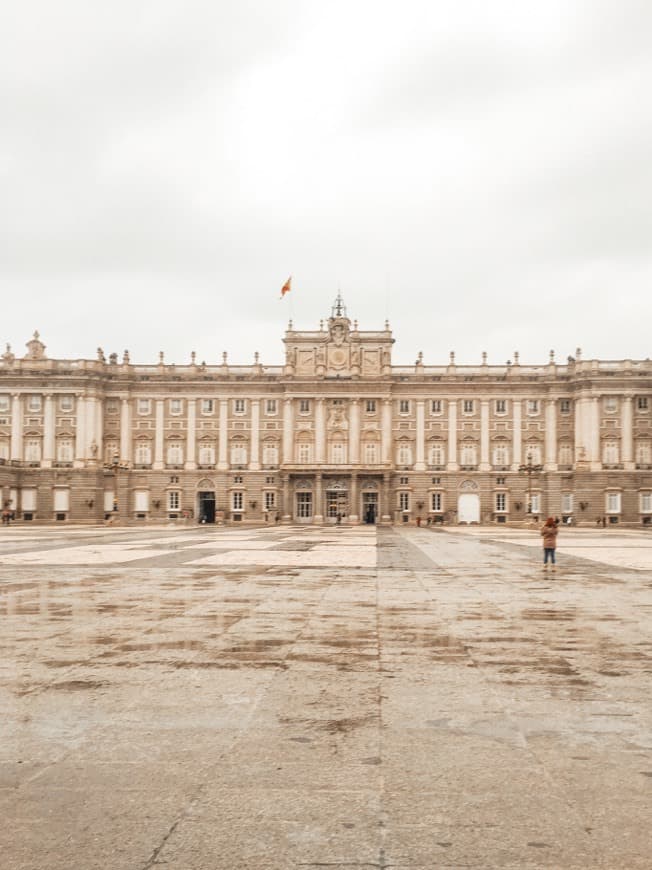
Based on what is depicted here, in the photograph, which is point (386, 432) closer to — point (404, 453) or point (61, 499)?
point (404, 453)

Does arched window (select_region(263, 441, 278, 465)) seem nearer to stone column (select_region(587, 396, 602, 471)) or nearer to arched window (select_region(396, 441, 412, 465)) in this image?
arched window (select_region(396, 441, 412, 465))

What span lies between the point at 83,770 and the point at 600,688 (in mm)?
5083

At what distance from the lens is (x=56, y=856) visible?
178 inches

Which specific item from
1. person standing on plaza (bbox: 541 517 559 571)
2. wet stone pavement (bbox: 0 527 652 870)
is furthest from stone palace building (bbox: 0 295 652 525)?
wet stone pavement (bbox: 0 527 652 870)

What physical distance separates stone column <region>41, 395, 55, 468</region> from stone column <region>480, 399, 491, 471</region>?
4421 centimetres

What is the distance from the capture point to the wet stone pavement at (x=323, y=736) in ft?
15.4

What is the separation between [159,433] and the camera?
88.1 metres

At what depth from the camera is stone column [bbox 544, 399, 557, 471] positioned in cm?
8644

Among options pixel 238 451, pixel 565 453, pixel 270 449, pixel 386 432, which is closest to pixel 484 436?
pixel 565 453

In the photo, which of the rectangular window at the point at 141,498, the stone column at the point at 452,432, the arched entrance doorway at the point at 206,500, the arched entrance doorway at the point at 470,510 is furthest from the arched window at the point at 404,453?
the rectangular window at the point at 141,498

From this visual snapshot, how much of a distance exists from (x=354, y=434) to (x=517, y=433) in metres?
16.9

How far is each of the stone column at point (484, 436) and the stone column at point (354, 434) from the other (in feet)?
42.1

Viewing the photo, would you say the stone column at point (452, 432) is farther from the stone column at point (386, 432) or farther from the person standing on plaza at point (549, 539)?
the person standing on plaza at point (549, 539)

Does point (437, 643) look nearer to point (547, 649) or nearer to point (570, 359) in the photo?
point (547, 649)
